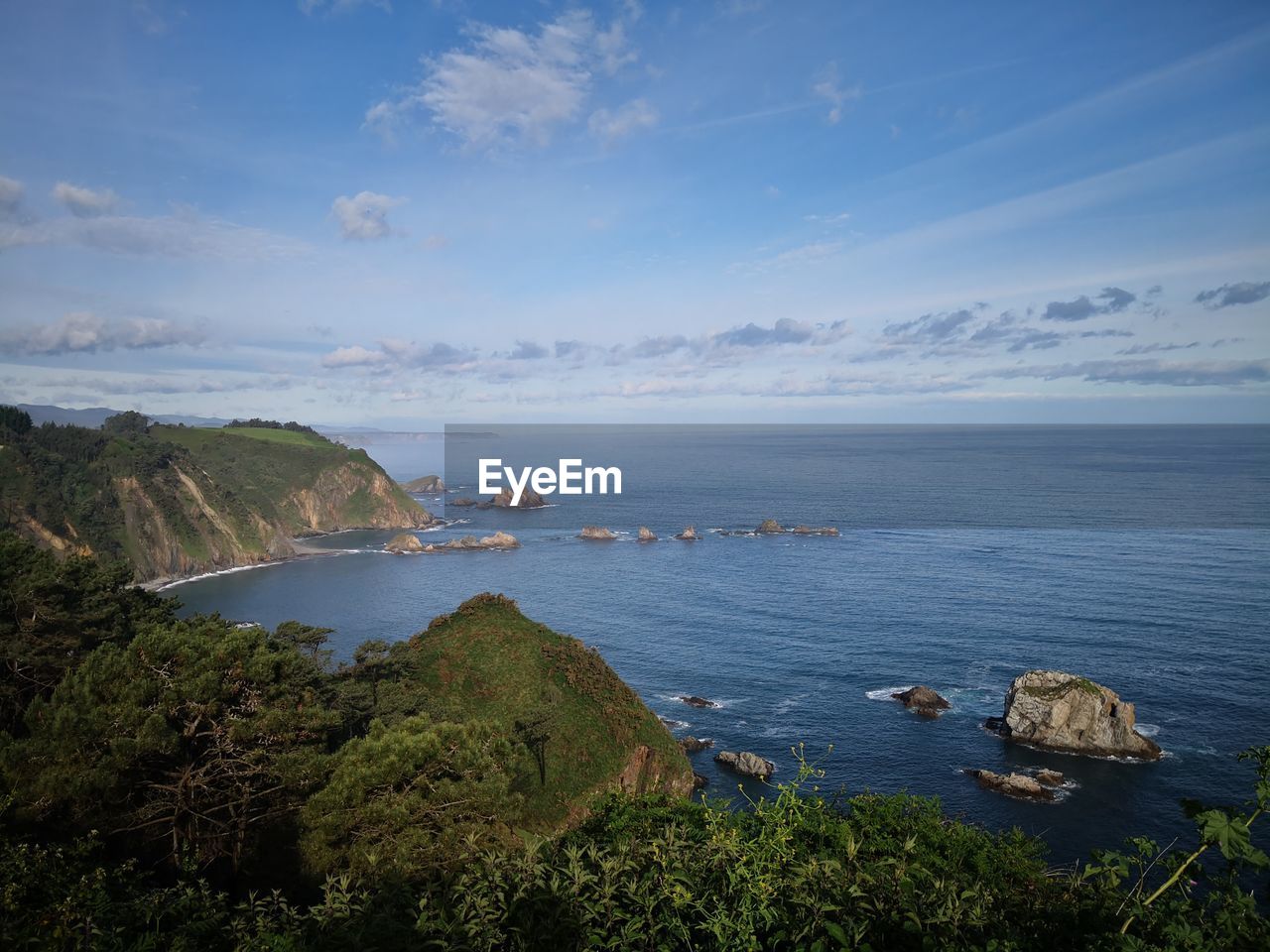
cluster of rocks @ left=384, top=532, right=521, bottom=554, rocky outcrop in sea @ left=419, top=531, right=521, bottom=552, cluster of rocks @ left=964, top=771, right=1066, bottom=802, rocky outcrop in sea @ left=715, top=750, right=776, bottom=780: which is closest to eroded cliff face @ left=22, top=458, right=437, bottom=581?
Answer: cluster of rocks @ left=384, top=532, right=521, bottom=554

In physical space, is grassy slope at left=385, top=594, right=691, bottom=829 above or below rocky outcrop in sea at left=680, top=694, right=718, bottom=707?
above

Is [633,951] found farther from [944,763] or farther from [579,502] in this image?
[579,502]

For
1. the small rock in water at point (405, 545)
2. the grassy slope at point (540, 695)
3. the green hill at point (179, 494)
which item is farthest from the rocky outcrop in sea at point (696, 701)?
the small rock in water at point (405, 545)

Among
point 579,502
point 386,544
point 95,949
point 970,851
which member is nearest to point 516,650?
point 970,851

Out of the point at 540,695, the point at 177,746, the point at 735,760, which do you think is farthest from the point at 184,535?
the point at 177,746

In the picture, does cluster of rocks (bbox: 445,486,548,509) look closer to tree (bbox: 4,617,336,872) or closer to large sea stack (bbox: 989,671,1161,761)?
large sea stack (bbox: 989,671,1161,761)

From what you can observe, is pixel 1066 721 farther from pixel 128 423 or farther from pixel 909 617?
pixel 128 423
